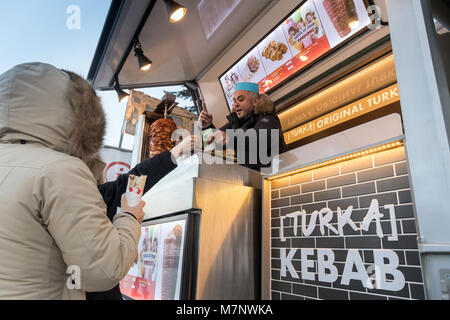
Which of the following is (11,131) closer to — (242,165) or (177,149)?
(177,149)

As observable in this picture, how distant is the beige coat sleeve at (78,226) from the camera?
2.68 ft

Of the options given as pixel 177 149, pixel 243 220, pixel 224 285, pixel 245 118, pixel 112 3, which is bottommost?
pixel 224 285

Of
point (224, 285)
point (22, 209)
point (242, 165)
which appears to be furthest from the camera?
point (242, 165)

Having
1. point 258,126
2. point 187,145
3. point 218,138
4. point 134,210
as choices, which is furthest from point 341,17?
point 134,210

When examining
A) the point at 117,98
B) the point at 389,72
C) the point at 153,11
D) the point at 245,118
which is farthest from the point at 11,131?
the point at 117,98

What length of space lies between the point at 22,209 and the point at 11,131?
29 cm

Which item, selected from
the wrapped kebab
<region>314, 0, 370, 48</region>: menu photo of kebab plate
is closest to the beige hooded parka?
the wrapped kebab

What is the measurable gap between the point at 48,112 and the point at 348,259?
146 cm

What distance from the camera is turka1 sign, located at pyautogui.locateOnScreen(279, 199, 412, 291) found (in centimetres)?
131

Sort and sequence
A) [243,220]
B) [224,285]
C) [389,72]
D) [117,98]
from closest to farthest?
1. [224,285]
2. [243,220]
3. [389,72]
4. [117,98]

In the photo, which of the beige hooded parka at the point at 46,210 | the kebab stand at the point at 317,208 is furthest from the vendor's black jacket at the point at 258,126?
the beige hooded parka at the point at 46,210

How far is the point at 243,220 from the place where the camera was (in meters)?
1.98

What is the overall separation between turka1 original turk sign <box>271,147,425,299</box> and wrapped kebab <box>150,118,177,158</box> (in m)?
1.48

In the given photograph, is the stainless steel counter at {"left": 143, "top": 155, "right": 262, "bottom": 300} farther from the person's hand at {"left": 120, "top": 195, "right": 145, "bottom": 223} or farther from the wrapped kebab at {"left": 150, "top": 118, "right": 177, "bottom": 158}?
the wrapped kebab at {"left": 150, "top": 118, "right": 177, "bottom": 158}
